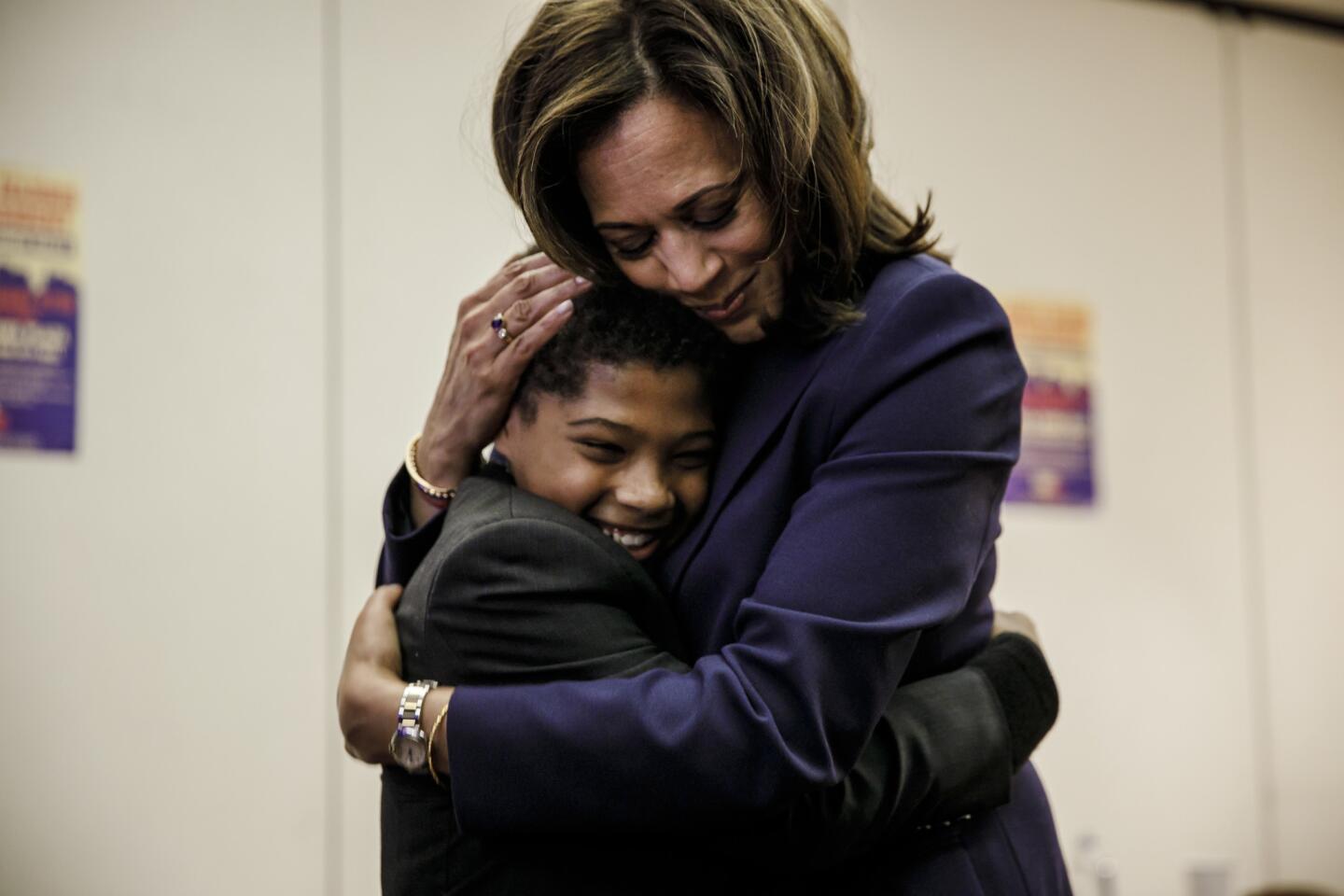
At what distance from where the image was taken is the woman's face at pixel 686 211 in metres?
1.51

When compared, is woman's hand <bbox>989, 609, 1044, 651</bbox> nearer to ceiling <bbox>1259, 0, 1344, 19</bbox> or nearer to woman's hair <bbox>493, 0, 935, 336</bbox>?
woman's hair <bbox>493, 0, 935, 336</bbox>

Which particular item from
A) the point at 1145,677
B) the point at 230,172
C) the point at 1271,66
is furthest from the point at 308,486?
the point at 1271,66

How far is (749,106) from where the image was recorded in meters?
1.47

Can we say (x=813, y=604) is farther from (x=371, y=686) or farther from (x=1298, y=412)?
(x=1298, y=412)

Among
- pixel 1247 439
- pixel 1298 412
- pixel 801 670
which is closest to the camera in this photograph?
pixel 801 670

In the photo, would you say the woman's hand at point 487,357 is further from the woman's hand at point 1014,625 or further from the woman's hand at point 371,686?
the woman's hand at point 1014,625

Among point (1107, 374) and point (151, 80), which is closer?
point (151, 80)

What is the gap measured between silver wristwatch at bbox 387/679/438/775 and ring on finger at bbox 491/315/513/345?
1.49 ft

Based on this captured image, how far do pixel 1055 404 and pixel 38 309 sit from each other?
8.88ft

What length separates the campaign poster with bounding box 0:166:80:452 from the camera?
305cm

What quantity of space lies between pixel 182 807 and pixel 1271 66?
3922 mm

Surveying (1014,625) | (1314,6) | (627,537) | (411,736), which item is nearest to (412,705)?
(411,736)

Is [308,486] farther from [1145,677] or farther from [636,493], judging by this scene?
[1145,677]

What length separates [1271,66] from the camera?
487 cm
